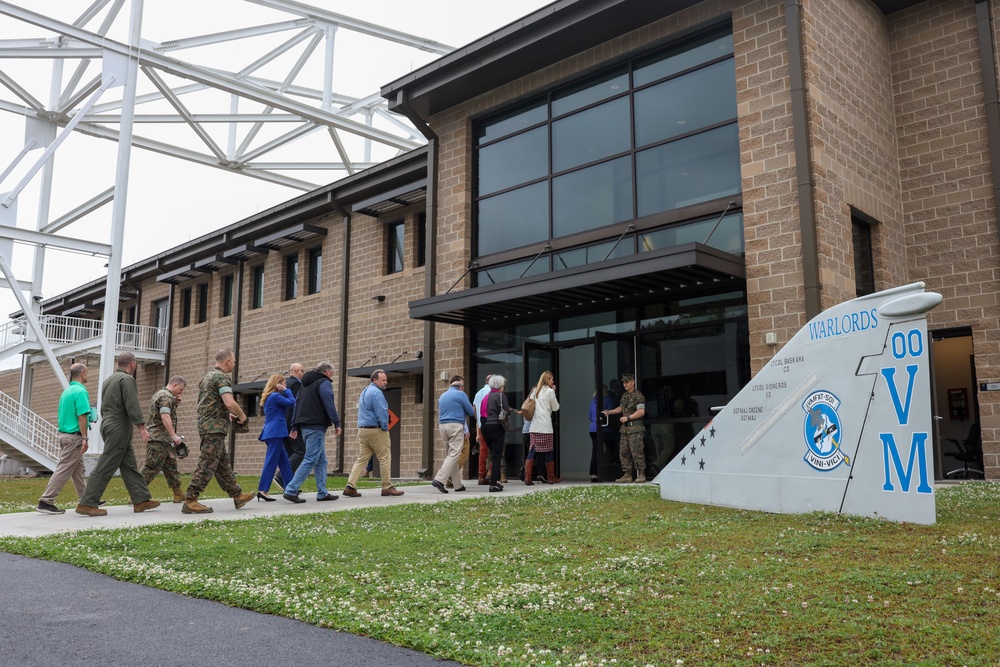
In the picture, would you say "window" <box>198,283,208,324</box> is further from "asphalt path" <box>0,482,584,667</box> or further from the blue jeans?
"asphalt path" <box>0,482,584,667</box>

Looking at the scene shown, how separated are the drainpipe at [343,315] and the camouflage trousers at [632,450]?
927cm

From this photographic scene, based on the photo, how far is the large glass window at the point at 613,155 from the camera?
42.7ft

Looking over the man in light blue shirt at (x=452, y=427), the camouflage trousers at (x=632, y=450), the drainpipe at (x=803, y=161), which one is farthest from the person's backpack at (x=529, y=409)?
the drainpipe at (x=803, y=161)

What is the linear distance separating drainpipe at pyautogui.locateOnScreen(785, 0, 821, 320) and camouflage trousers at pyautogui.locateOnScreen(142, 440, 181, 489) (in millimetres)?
8575

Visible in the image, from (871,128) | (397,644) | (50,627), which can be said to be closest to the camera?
(397,644)

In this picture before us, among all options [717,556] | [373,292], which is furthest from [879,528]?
[373,292]

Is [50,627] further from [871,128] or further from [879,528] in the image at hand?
[871,128]

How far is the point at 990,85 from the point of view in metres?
12.8

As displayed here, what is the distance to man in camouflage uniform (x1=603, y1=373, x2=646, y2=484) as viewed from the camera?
1279 centimetres

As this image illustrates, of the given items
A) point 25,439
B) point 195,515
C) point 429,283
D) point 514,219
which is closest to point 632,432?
point 514,219

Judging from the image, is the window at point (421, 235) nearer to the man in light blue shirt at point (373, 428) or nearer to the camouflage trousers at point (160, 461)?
the man in light blue shirt at point (373, 428)

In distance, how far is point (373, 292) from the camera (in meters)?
20.2

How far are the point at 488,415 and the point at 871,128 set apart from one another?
7.80 meters

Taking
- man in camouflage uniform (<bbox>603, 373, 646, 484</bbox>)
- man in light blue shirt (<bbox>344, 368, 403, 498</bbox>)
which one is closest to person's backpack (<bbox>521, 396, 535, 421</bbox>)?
man in camouflage uniform (<bbox>603, 373, 646, 484</bbox>)
